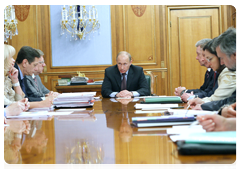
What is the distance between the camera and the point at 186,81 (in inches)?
244

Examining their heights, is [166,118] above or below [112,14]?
below

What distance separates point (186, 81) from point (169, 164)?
564cm

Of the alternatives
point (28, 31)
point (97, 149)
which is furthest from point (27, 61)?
point (28, 31)

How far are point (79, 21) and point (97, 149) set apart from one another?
5.35 m

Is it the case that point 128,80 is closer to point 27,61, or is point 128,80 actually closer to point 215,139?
point 27,61

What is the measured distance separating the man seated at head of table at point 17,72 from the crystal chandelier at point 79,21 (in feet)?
9.39

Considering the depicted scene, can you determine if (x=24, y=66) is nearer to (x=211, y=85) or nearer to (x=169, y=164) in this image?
(x=211, y=85)

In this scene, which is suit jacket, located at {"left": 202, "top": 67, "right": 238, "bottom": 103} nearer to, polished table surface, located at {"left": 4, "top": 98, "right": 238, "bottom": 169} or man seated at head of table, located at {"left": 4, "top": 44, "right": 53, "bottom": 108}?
polished table surface, located at {"left": 4, "top": 98, "right": 238, "bottom": 169}

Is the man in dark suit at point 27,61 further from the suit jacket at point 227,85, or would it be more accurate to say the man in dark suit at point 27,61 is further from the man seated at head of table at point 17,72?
the suit jacket at point 227,85

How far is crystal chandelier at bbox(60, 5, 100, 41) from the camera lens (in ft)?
19.1

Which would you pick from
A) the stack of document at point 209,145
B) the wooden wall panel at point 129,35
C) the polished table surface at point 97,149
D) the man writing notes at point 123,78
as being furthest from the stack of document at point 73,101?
the wooden wall panel at point 129,35

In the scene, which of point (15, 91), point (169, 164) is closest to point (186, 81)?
point (15, 91)

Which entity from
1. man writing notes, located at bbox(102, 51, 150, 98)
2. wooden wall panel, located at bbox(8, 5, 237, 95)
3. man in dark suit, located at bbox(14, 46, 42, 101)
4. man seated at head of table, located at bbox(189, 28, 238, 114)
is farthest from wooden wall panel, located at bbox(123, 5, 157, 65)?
man seated at head of table, located at bbox(189, 28, 238, 114)

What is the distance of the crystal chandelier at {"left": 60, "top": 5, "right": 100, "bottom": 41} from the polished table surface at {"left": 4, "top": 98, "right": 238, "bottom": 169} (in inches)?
188
